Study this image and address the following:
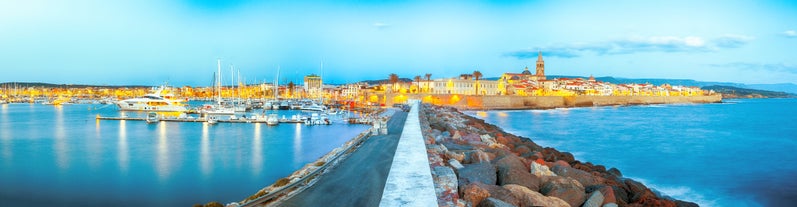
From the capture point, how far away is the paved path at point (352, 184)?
5.34 m

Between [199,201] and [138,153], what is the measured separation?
1141cm

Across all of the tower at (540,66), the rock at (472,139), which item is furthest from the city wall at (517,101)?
the rock at (472,139)

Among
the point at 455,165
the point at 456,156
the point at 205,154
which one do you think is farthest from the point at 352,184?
the point at 205,154

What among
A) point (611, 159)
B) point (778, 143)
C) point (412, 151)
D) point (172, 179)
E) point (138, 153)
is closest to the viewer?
point (412, 151)

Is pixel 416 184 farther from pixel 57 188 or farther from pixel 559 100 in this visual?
pixel 559 100

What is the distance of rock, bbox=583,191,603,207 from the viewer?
559cm

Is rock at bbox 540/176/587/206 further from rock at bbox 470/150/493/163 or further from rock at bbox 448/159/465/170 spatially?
rock at bbox 470/150/493/163

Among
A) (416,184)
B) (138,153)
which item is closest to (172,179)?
(138,153)

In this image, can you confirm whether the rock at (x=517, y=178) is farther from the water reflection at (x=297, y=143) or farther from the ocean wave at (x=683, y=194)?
the water reflection at (x=297, y=143)

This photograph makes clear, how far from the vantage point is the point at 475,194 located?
479 centimetres

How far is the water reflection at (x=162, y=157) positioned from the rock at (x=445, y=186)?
36.3 ft

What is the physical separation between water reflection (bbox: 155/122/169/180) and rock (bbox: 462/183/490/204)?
39.0 feet

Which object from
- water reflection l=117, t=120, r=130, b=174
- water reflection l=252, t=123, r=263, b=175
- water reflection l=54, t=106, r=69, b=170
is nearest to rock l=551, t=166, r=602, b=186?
water reflection l=252, t=123, r=263, b=175

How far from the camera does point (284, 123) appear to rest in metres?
35.2
